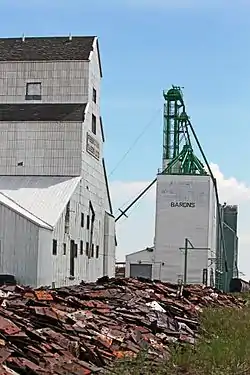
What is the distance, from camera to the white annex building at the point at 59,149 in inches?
1805

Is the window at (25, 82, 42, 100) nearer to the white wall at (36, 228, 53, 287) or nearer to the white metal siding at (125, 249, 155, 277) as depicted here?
the white wall at (36, 228, 53, 287)

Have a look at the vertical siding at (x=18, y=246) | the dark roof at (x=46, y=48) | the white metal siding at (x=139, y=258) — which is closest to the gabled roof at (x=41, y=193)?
the vertical siding at (x=18, y=246)

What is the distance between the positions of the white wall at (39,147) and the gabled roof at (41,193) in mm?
638

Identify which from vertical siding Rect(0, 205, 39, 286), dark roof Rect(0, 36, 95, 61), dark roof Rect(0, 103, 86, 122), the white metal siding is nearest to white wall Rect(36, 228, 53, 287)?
vertical siding Rect(0, 205, 39, 286)

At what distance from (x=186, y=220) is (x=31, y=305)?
44.3 m

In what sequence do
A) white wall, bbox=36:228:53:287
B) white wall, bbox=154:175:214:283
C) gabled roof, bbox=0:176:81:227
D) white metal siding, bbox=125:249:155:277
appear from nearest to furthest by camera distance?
1. white wall, bbox=36:228:53:287
2. gabled roof, bbox=0:176:81:227
3. white wall, bbox=154:175:214:283
4. white metal siding, bbox=125:249:155:277

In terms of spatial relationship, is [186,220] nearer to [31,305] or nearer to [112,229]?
[112,229]

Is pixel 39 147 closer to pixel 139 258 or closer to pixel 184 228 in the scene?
pixel 184 228

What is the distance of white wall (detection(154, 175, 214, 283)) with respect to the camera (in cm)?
5850

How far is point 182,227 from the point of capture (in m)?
58.9

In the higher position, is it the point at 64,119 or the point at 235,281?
the point at 64,119

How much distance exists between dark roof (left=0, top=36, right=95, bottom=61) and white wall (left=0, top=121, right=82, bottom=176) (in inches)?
224

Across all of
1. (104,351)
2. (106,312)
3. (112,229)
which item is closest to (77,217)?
(112,229)

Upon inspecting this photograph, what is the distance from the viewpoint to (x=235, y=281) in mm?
54125
